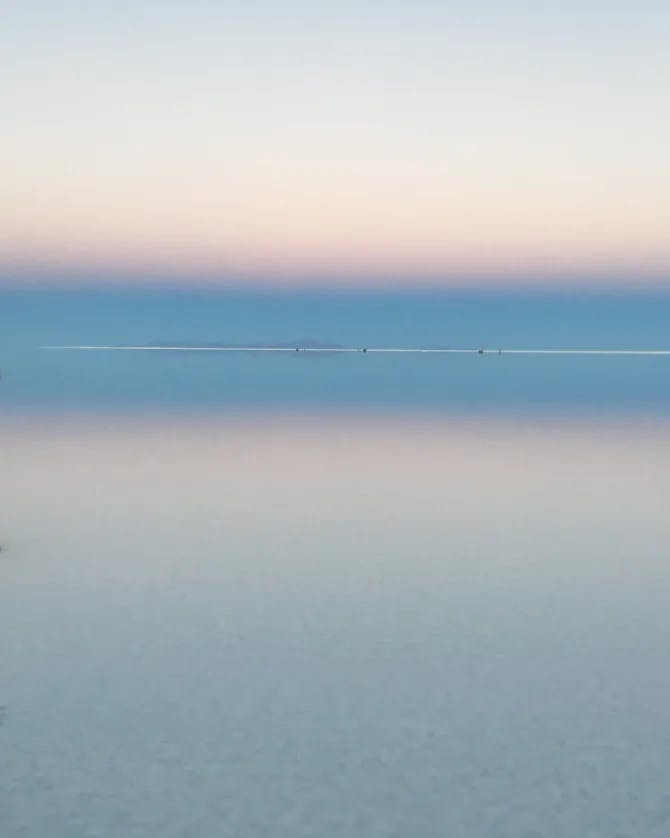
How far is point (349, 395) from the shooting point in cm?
6303

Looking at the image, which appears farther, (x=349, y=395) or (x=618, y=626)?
(x=349, y=395)

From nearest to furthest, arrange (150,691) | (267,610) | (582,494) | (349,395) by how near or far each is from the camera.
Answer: (150,691) < (267,610) < (582,494) < (349,395)

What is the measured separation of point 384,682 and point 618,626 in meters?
3.68

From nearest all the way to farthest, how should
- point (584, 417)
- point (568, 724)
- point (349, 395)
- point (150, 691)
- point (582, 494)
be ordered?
point (568, 724) → point (150, 691) → point (582, 494) → point (584, 417) → point (349, 395)

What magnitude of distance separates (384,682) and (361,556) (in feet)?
20.8

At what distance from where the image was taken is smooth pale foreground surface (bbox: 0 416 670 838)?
367 inches

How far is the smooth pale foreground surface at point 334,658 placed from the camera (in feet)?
30.6

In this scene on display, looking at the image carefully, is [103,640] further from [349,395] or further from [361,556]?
[349,395]

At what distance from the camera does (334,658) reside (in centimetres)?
1304

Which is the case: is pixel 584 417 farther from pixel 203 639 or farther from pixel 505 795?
pixel 505 795

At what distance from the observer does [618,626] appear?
14516mm

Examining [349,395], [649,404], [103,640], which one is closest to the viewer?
[103,640]

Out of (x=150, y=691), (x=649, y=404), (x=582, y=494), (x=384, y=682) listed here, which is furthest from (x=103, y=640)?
(x=649, y=404)

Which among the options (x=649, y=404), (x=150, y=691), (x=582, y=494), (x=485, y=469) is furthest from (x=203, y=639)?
(x=649, y=404)
